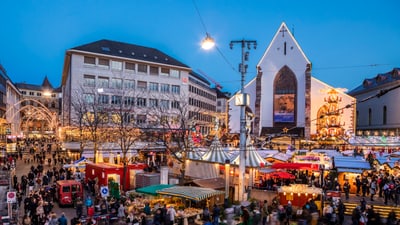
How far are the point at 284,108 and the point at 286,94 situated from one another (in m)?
1.94

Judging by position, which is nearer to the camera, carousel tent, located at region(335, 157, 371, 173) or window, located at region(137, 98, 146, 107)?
carousel tent, located at region(335, 157, 371, 173)

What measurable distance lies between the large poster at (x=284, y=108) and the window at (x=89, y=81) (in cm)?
2544

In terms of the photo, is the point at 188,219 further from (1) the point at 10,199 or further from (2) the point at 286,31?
(2) the point at 286,31

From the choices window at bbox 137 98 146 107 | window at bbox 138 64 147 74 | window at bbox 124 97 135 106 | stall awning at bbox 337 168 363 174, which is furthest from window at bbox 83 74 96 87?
stall awning at bbox 337 168 363 174

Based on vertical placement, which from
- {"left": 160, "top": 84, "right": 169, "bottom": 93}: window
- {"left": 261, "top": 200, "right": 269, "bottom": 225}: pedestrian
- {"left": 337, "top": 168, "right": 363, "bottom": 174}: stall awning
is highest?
{"left": 160, "top": 84, "right": 169, "bottom": 93}: window

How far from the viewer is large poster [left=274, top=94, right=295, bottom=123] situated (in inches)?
2045

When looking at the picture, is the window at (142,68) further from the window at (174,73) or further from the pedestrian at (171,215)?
the pedestrian at (171,215)

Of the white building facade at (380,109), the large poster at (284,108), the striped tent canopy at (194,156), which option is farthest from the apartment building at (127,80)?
the white building facade at (380,109)

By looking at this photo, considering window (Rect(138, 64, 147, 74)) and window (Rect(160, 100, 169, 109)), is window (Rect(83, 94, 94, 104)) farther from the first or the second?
window (Rect(160, 100, 169, 109))

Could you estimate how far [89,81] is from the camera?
178ft

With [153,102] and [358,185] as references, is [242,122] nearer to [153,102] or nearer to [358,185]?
[358,185]

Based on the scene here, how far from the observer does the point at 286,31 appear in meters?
53.1

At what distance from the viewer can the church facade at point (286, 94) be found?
1992 inches

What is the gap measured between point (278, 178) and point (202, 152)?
21.7ft
